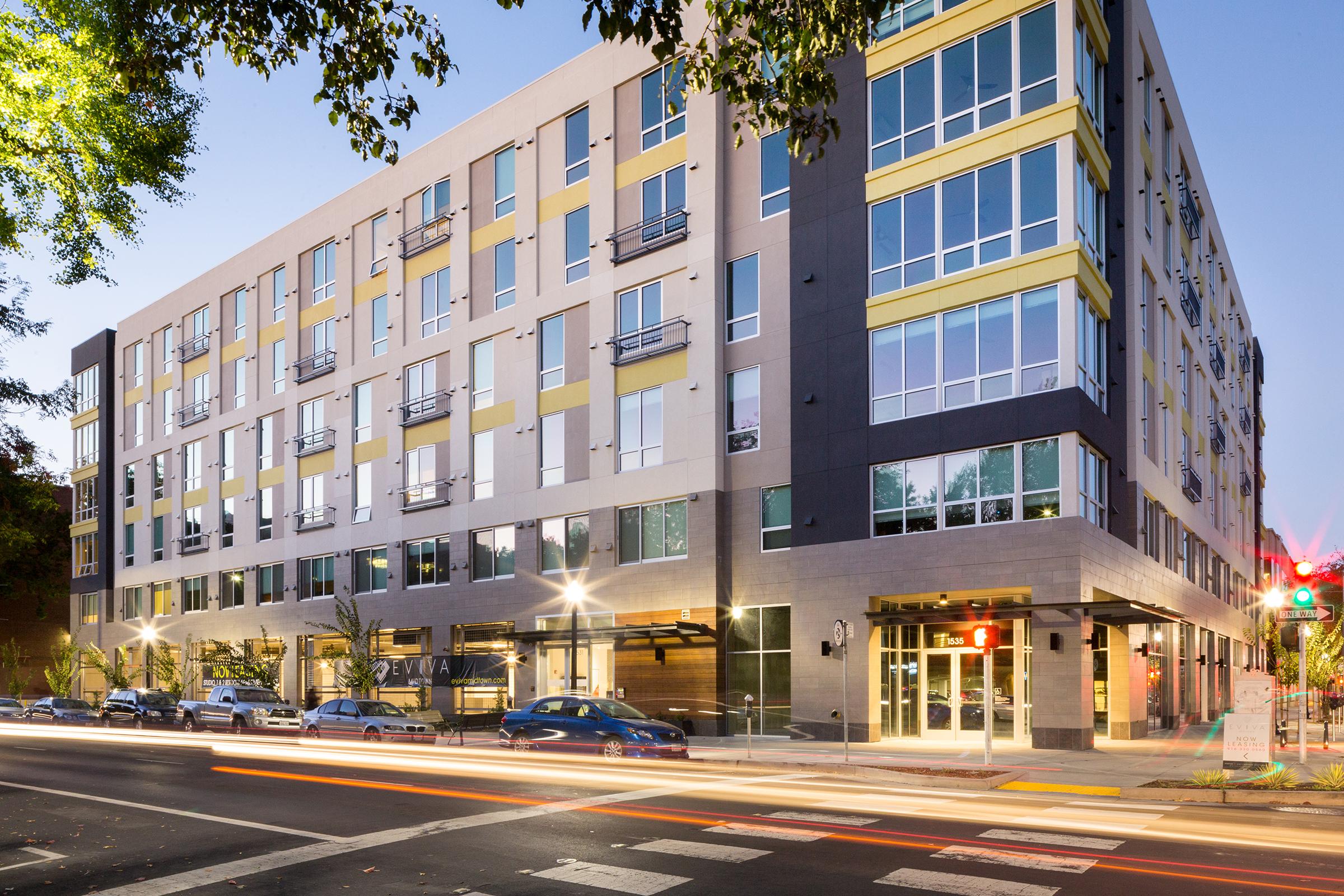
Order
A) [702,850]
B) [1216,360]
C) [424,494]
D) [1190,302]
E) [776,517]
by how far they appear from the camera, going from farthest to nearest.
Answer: [1216,360]
[1190,302]
[424,494]
[776,517]
[702,850]

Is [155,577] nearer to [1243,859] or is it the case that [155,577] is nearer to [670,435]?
[670,435]

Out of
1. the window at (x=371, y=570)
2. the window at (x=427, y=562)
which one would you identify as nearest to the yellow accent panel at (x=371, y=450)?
the window at (x=371, y=570)

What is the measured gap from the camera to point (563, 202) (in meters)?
38.6

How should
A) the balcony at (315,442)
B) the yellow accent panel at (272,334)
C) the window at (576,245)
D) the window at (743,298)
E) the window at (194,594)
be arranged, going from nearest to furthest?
1. the window at (743,298)
2. the window at (576,245)
3. the balcony at (315,442)
4. the yellow accent panel at (272,334)
5. the window at (194,594)

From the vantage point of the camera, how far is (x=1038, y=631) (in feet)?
87.2

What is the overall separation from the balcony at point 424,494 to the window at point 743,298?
1396 cm

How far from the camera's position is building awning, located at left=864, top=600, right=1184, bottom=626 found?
25578 millimetres

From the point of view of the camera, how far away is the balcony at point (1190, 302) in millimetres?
42562

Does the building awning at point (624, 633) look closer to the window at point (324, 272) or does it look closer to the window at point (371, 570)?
the window at point (371, 570)

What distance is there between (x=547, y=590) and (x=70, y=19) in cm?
2583

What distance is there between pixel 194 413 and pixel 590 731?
41463mm

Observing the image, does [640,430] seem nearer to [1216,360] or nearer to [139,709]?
[139,709]

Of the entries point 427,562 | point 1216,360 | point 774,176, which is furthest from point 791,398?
point 1216,360

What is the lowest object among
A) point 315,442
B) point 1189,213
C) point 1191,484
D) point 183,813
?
point 183,813
